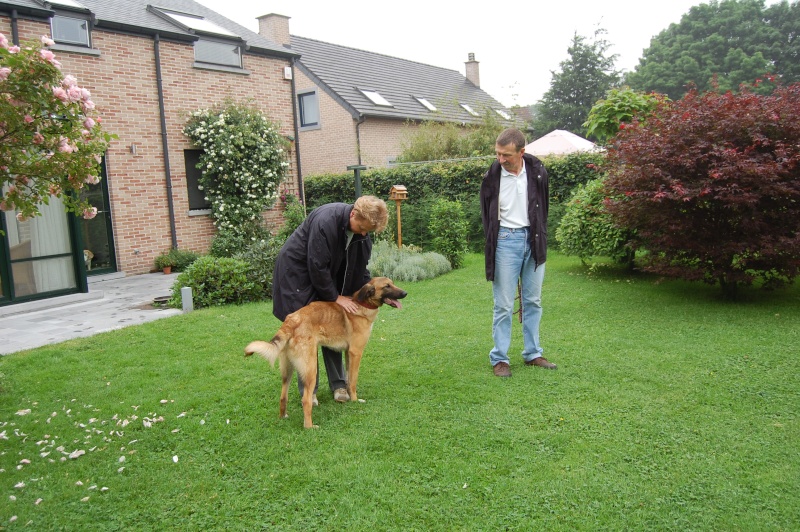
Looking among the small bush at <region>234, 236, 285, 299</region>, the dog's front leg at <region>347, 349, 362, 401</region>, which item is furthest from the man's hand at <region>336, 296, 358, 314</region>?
the small bush at <region>234, 236, 285, 299</region>

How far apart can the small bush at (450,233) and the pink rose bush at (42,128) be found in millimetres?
7682

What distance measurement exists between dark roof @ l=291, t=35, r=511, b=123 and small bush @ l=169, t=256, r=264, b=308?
1191 centimetres

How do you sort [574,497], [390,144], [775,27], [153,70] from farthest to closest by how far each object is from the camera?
[775,27]
[390,144]
[153,70]
[574,497]

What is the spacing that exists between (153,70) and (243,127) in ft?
6.96

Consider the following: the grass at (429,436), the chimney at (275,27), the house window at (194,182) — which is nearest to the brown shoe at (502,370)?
the grass at (429,436)

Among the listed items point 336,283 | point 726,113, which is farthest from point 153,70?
point 726,113

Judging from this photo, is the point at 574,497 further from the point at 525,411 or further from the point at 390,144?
the point at 390,144

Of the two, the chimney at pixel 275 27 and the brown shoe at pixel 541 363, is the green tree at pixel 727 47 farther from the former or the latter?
the brown shoe at pixel 541 363

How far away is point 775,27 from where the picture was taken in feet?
136

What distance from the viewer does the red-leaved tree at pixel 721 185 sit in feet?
21.8

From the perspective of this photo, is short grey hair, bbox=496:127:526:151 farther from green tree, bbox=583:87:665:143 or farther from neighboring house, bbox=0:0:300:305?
neighboring house, bbox=0:0:300:305

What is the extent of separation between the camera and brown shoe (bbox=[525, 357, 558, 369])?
525 centimetres

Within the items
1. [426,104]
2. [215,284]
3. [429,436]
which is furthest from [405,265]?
[426,104]

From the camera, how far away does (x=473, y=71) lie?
1191 inches
